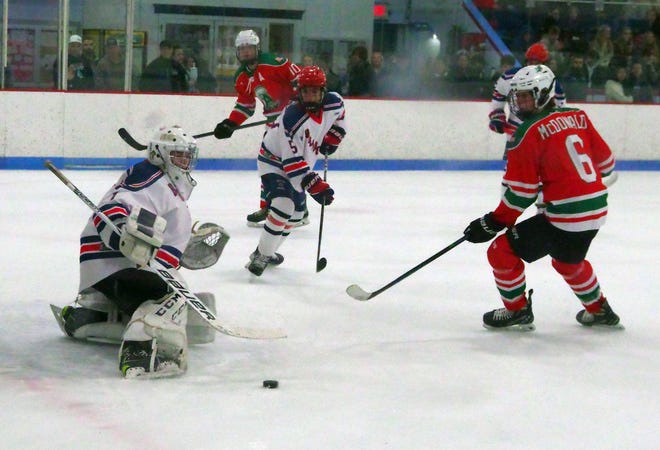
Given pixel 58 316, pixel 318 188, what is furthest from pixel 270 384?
pixel 318 188

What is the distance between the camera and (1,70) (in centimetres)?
797

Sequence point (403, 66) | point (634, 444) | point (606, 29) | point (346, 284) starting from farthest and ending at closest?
point (606, 29)
point (403, 66)
point (346, 284)
point (634, 444)

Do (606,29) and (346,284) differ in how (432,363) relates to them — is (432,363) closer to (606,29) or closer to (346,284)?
(346,284)

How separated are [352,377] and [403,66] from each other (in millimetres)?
6782

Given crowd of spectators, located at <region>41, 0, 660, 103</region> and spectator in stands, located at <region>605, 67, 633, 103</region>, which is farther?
spectator in stands, located at <region>605, 67, 633, 103</region>

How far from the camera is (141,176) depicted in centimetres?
318

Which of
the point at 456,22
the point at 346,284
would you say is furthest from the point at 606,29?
the point at 346,284

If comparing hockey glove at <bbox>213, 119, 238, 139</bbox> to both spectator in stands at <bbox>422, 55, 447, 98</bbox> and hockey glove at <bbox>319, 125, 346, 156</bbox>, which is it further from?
spectator in stands at <bbox>422, 55, 447, 98</bbox>

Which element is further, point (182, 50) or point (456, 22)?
point (456, 22)

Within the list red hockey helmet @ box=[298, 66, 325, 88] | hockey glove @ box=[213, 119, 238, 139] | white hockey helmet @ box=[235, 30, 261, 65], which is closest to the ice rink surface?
hockey glove @ box=[213, 119, 238, 139]

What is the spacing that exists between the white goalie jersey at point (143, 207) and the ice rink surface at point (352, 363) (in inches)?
11.0

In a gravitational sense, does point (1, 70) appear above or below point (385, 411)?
above

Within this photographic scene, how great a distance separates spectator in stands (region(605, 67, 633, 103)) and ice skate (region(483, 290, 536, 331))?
6594mm

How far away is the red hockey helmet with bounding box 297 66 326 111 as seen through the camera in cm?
452
